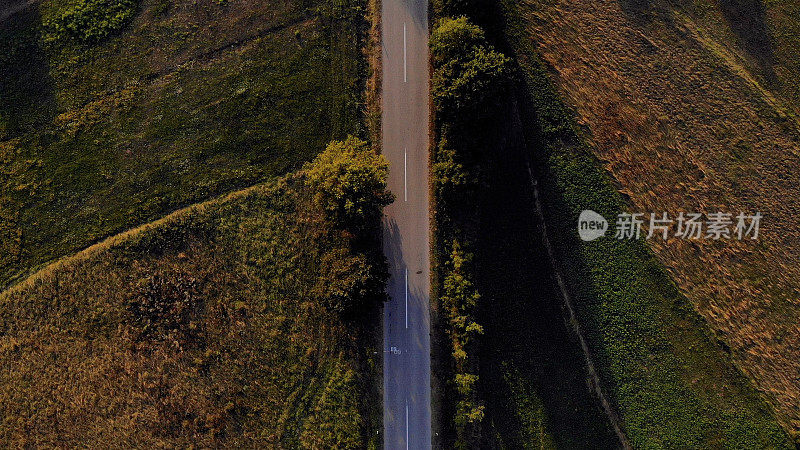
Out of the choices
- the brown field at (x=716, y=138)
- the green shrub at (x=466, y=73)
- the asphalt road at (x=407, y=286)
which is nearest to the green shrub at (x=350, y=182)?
the asphalt road at (x=407, y=286)

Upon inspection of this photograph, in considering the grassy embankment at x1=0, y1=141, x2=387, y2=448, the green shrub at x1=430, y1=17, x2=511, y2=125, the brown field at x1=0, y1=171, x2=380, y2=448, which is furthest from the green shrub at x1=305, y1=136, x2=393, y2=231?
the green shrub at x1=430, y1=17, x2=511, y2=125

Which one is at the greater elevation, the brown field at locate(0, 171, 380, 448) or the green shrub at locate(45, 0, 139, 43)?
the green shrub at locate(45, 0, 139, 43)

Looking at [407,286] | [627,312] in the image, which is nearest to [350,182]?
[407,286]

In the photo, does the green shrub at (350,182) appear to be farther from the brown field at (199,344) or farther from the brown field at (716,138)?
the brown field at (716,138)

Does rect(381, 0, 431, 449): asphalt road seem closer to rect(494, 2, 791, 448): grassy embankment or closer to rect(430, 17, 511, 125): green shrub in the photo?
rect(430, 17, 511, 125): green shrub

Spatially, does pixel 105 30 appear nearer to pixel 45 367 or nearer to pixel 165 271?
pixel 165 271

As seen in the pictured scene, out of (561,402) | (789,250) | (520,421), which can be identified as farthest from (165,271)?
(789,250)

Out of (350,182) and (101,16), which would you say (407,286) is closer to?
(350,182)
